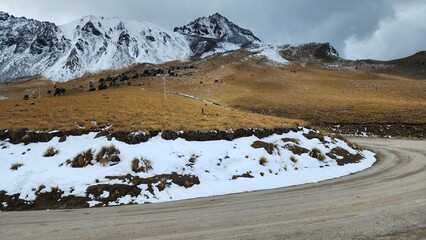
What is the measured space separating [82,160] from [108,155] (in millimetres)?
Result: 1225

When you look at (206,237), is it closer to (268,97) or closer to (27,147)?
(27,147)

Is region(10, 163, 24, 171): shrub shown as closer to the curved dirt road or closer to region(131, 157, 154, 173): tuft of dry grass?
the curved dirt road

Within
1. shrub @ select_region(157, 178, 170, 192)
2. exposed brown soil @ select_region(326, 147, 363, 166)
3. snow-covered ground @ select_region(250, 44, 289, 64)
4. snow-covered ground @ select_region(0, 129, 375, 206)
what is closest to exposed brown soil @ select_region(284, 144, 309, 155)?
snow-covered ground @ select_region(0, 129, 375, 206)

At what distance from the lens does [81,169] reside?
51.9ft

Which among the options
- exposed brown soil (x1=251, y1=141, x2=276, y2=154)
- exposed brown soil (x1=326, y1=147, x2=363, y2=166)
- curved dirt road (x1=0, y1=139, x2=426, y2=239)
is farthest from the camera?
exposed brown soil (x1=326, y1=147, x2=363, y2=166)

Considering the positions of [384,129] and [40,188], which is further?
[384,129]

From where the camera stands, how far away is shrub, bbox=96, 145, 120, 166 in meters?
16.4

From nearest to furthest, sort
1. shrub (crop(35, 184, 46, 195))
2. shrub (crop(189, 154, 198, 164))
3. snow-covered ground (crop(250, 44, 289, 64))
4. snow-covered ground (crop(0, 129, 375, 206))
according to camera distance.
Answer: shrub (crop(35, 184, 46, 195)) → snow-covered ground (crop(0, 129, 375, 206)) → shrub (crop(189, 154, 198, 164)) → snow-covered ground (crop(250, 44, 289, 64))

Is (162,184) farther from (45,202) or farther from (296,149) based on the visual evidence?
(296,149)

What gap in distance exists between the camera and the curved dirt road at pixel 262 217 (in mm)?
8398

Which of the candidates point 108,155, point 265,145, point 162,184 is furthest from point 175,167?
point 265,145

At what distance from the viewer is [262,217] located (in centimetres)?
981

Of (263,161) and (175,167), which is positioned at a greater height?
(175,167)

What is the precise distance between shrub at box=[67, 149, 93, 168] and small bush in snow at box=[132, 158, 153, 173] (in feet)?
7.70
